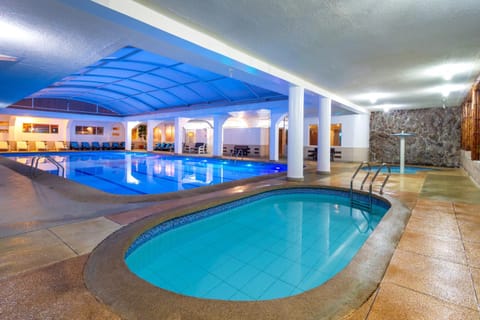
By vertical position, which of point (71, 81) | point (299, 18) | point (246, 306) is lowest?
point (246, 306)

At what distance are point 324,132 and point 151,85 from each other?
10.2 metres

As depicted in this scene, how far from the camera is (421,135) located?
40.8ft

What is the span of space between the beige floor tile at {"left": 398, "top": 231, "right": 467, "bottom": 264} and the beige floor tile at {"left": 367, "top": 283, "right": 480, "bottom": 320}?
3.05 ft

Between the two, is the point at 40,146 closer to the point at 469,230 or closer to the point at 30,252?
the point at 30,252

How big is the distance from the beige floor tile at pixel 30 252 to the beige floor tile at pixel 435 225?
416 centimetres

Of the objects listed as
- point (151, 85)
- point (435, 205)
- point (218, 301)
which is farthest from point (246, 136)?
point (218, 301)

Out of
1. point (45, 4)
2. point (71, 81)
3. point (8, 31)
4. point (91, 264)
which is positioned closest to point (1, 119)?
point (71, 81)

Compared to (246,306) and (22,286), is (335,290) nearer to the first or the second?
(246,306)

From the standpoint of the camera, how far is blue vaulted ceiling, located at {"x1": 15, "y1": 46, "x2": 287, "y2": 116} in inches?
414

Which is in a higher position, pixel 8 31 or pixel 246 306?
pixel 8 31

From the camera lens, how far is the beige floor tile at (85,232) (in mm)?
2709

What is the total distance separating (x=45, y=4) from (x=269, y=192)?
5269 millimetres

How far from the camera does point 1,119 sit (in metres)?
18.6

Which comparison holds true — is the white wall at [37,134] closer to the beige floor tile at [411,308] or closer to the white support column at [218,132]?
the white support column at [218,132]
